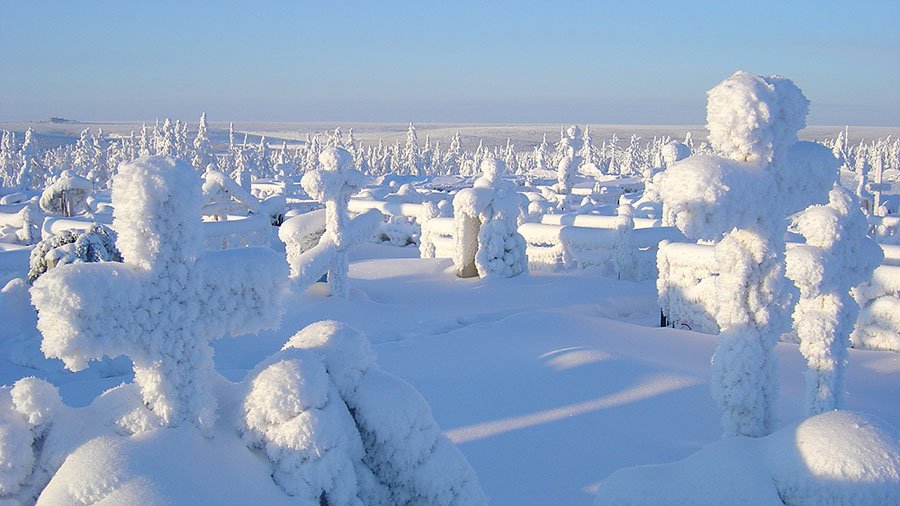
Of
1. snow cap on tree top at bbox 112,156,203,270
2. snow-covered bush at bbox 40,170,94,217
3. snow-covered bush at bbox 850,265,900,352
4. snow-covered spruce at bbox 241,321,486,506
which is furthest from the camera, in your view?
snow-covered bush at bbox 40,170,94,217

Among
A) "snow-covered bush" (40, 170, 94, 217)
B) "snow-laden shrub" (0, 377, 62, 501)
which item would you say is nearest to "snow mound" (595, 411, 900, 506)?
"snow-laden shrub" (0, 377, 62, 501)

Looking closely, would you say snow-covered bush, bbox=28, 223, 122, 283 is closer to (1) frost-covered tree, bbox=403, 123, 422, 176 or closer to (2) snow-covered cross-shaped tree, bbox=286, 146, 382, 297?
(2) snow-covered cross-shaped tree, bbox=286, 146, 382, 297

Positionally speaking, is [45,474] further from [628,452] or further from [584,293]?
[584,293]

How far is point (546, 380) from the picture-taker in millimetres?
7648

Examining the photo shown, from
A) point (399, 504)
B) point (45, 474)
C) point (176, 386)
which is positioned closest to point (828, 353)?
point (399, 504)

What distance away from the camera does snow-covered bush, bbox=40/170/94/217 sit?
23984mm

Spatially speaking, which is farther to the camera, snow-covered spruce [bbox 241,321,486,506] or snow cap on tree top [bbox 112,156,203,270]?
snow-covered spruce [bbox 241,321,486,506]

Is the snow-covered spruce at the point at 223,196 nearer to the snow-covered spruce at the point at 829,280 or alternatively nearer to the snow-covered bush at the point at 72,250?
the snow-covered bush at the point at 72,250

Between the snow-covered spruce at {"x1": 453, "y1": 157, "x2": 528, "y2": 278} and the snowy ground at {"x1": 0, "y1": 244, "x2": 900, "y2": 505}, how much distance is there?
62.6 inches

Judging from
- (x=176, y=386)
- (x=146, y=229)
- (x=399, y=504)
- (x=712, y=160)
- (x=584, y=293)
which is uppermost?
(x=712, y=160)

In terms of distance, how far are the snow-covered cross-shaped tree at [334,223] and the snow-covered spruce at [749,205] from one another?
8053mm

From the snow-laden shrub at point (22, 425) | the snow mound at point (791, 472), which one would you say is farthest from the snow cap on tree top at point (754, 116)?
the snow-laden shrub at point (22, 425)

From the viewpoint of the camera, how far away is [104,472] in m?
2.37

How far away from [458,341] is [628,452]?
4.02 meters
